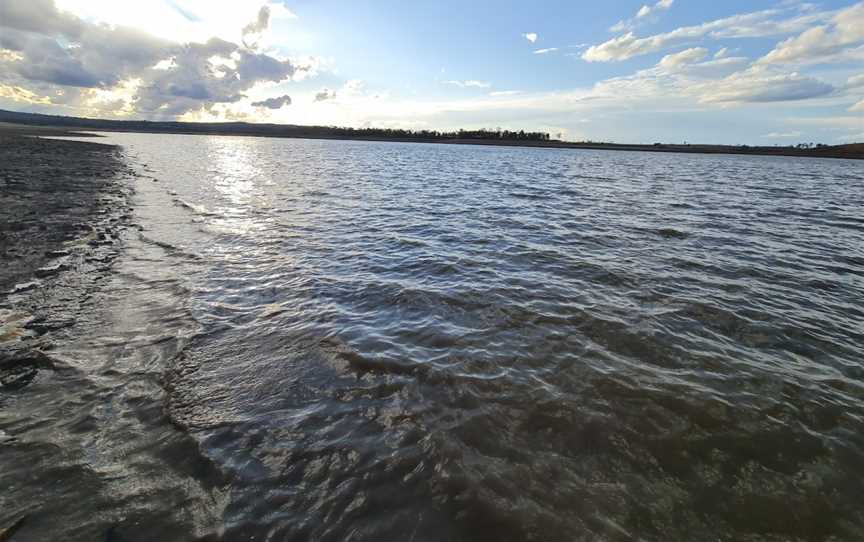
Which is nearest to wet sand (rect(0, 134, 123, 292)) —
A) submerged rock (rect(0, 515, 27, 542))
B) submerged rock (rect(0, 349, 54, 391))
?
A: submerged rock (rect(0, 349, 54, 391))

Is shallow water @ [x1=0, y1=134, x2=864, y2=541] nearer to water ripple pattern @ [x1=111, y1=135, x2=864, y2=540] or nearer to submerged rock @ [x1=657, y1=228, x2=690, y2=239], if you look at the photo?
water ripple pattern @ [x1=111, y1=135, x2=864, y2=540]

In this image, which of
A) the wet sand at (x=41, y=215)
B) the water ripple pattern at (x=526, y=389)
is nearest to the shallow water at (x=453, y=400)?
the water ripple pattern at (x=526, y=389)

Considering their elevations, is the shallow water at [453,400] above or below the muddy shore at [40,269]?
below

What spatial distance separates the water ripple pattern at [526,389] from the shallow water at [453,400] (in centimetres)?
4

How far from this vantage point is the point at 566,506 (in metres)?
4.16

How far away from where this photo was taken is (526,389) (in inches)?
245

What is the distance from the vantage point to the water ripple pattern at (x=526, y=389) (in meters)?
4.15

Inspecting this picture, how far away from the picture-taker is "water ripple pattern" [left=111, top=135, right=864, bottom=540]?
4148 millimetres

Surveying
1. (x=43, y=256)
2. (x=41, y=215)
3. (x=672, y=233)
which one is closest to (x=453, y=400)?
(x=43, y=256)

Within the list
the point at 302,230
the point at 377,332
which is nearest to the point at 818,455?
the point at 377,332

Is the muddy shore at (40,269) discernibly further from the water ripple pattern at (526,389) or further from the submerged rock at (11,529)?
the water ripple pattern at (526,389)

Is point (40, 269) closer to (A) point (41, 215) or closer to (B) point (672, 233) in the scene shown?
(A) point (41, 215)

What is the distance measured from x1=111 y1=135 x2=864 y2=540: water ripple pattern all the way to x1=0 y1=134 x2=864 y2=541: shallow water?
37mm

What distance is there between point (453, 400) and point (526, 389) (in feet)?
4.12
